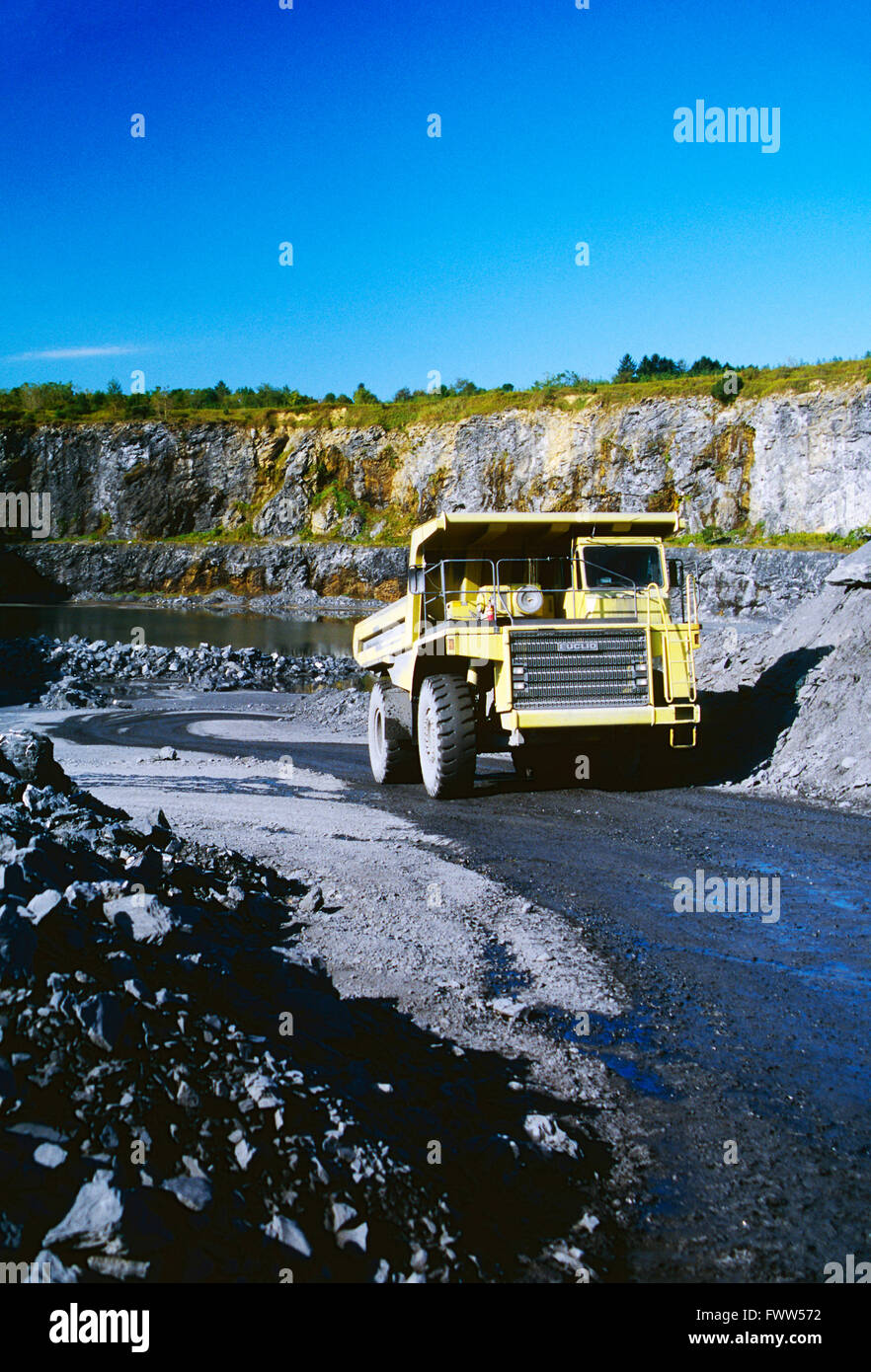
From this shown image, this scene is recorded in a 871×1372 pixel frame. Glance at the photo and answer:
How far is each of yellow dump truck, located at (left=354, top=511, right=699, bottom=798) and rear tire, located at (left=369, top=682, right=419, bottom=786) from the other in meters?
0.02

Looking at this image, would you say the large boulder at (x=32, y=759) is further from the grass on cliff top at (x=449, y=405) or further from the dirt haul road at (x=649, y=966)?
the grass on cliff top at (x=449, y=405)

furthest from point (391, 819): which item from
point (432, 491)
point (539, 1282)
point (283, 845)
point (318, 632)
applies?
point (432, 491)

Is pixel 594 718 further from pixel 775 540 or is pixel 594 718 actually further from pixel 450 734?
pixel 775 540

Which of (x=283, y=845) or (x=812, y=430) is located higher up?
(x=812, y=430)

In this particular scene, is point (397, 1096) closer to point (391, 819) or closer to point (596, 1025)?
point (596, 1025)

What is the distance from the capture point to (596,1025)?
504cm

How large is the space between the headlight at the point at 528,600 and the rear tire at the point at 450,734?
1.14m

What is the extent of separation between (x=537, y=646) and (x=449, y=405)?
203 feet

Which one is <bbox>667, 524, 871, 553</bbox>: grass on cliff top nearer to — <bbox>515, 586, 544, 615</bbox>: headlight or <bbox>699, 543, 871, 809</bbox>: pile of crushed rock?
<bbox>699, 543, 871, 809</bbox>: pile of crushed rock

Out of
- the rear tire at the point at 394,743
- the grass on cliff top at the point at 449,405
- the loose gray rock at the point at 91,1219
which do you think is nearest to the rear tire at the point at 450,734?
the rear tire at the point at 394,743

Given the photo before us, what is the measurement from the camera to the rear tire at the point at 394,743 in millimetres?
12797

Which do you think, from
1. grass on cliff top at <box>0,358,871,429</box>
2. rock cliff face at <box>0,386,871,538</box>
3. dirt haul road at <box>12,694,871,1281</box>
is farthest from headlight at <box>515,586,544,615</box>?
grass on cliff top at <box>0,358,871,429</box>

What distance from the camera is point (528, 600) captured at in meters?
11.3

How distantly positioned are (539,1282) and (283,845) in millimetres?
6016
